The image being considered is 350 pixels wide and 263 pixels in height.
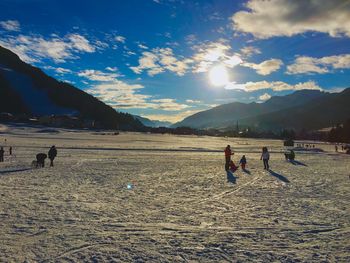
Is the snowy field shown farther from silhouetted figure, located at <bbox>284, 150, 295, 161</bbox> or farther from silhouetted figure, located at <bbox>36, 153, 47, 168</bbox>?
silhouetted figure, located at <bbox>284, 150, 295, 161</bbox>

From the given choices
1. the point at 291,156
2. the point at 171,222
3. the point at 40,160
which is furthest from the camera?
the point at 291,156

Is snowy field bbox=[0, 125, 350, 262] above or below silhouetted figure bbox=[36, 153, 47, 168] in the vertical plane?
below

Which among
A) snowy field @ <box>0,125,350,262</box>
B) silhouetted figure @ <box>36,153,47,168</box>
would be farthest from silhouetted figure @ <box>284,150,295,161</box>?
silhouetted figure @ <box>36,153,47,168</box>

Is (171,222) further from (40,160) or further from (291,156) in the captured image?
(291,156)

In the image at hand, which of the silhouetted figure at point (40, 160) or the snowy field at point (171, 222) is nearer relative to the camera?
the snowy field at point (171, 222)

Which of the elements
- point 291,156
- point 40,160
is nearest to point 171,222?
point 40,160

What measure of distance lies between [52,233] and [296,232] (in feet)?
21.6

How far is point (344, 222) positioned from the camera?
33.5 ft

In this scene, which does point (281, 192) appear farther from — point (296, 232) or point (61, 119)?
point (61, 119)

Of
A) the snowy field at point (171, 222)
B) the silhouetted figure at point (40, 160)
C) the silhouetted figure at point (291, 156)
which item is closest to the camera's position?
the snowy field at point (171, 222)

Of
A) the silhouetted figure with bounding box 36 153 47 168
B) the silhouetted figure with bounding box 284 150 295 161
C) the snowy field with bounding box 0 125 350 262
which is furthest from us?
the silhouetted figure with bounding box 284 150 295 161

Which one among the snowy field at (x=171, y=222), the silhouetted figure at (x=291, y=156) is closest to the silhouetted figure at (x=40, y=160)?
the snowy field at (x=171, y=222)

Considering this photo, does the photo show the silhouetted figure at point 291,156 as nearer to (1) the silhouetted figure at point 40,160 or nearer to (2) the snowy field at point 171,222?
(2) the snowy field at point 171,222

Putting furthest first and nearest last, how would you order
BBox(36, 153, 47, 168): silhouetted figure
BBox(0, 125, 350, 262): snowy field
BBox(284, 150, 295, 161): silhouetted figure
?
BBox(284, 150, 295, 161): silhouetted figure < BBox(36, 153, 47, 168): silhouetted figure < BBox(0, 125, 350, 262): snowy field
